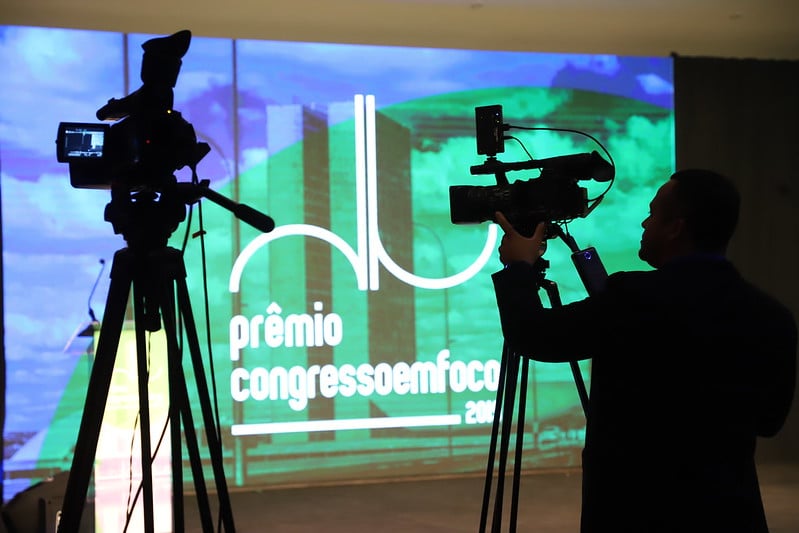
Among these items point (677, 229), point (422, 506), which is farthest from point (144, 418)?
point (422, 506)

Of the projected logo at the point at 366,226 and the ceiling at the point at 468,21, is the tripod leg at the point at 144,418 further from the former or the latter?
the ceiling at the point at 468,21

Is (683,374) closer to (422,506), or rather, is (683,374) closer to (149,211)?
(149,211)

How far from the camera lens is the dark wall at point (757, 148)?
16.2ft

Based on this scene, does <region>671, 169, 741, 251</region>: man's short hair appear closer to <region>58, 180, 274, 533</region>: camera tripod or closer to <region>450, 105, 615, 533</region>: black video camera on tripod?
<region>450, 105, 615, 533</region>: black video camera on tripod

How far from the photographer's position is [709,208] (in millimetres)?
1439

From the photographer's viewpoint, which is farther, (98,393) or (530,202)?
(530,202)

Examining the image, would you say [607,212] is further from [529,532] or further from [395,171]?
[529,532]

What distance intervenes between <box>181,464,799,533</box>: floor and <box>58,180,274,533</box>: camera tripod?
1965 millimetres

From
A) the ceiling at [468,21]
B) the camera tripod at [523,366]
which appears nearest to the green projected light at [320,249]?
the ceiling at [468,21]

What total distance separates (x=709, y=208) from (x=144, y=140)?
1.07m

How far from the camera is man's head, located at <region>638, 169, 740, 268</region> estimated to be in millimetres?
1439

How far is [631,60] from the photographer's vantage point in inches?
191

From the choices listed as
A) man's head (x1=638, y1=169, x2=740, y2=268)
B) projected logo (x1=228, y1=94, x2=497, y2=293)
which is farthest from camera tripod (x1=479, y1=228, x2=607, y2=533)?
projected logo (x1=228, y1=94, x2=497, y2=293)

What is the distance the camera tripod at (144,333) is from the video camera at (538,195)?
556mm
